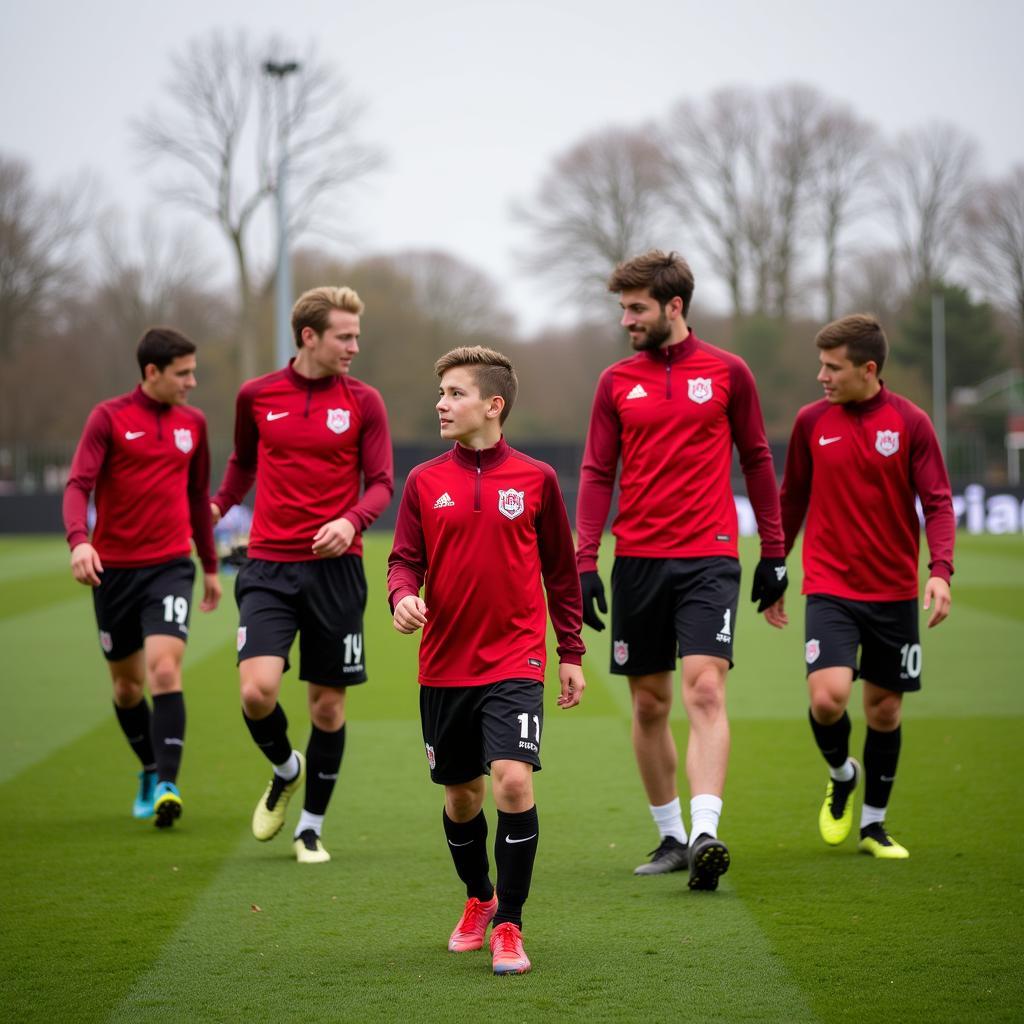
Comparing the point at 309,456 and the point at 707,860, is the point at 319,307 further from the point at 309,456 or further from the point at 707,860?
the point at 707,860

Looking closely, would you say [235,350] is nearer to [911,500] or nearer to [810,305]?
[810,305]

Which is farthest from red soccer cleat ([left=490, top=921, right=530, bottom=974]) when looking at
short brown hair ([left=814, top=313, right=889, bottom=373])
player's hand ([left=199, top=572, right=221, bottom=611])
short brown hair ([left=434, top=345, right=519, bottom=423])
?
player's hand ([left=199, top=572, right=221, bottom=611])

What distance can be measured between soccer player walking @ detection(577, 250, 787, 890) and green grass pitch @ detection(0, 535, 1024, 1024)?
27.8 inches

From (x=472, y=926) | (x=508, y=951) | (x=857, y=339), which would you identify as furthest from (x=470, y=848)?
(x=857, y=339)

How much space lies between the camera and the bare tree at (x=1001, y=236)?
50.5 m

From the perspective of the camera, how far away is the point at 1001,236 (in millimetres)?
50688

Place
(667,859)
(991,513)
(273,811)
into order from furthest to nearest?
(991,513)
(273,811)
(667,859)

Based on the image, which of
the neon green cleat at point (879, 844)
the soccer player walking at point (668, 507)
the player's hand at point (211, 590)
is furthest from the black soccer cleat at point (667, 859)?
the player's hand at point (211, 590)

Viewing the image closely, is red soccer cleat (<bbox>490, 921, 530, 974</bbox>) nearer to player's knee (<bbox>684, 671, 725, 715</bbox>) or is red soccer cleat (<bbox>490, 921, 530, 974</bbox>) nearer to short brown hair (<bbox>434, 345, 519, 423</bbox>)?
player's knee (<bbox>684, 671, 725, 715</bbox>)

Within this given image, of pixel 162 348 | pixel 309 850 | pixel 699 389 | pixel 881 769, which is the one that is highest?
pixel 162 348

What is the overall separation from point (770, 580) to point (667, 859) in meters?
1.15

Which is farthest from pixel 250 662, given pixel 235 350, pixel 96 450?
pixel 235 350

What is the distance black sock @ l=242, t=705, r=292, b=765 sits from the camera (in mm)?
5945

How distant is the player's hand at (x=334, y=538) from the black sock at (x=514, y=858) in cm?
153
